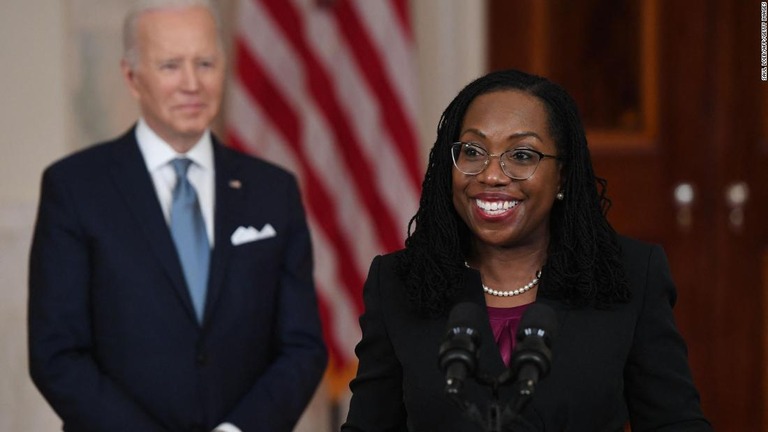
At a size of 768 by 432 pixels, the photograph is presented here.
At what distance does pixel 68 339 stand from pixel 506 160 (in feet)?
4.23

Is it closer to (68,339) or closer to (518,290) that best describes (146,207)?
(68,339)

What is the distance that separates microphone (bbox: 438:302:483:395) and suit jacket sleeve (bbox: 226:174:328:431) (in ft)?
Answer: 4.21

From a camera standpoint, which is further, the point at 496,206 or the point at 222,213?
the point at 222,213

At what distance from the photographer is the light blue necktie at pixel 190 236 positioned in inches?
130

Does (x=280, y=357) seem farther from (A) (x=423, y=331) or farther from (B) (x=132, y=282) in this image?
(A) (x=423, y=331)

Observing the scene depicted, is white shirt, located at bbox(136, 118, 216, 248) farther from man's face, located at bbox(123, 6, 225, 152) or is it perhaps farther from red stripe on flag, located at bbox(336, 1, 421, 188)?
red stripe on flag, located at bbox(336, 1, 421, 188)

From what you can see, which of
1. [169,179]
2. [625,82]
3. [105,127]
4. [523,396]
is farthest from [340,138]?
[523,396]

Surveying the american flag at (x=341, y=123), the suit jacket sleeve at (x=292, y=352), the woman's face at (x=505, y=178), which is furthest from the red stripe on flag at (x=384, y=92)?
the woman's face at (x=505, y=178)

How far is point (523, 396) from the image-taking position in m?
1.97

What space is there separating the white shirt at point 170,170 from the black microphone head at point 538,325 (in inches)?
56.3

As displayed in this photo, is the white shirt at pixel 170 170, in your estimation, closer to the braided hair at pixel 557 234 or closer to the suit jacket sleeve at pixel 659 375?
the braided hair at pixel 557 234

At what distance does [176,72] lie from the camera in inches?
132

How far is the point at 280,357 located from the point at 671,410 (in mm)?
1219

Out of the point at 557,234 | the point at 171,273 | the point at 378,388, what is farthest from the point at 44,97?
the point at 557,234
